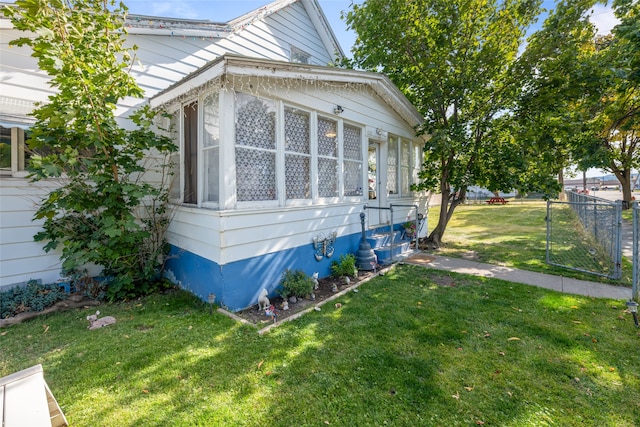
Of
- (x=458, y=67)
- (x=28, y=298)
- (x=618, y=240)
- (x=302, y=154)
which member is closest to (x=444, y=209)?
(x=458, y=67)

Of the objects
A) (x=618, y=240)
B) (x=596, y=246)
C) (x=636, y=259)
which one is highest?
(x=618, y=240)

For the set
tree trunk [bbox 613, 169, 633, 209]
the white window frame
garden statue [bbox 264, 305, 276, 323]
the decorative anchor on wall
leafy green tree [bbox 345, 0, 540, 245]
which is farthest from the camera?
tree trunk [bbox 613, 169, 633, 209]

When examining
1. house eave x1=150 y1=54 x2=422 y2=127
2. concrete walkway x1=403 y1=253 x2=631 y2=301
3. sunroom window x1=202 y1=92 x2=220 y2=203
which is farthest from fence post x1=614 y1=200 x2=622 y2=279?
sunroom window x1=202 y1=92 x2=220 y2=203

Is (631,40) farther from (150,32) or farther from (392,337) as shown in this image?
(150,32)

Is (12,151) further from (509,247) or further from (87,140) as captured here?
(509,247)

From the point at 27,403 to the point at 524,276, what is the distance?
23.5 feet

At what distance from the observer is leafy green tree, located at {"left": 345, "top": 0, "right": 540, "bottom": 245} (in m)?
6.96

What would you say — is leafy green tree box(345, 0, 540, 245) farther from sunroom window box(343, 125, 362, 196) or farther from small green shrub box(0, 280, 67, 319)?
small green shrub box(0, 280, 67, 319)

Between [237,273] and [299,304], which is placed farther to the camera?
[299,304]

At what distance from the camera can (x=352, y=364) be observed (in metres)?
2.96

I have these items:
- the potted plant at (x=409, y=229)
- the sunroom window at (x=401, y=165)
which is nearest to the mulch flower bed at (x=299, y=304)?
the potted plant at (x=409, y=229)

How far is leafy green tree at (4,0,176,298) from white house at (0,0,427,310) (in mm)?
494

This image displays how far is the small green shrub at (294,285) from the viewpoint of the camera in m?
4.72

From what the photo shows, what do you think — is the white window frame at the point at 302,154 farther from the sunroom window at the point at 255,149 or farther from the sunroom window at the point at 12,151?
the sunroom window at the point at 12,151
